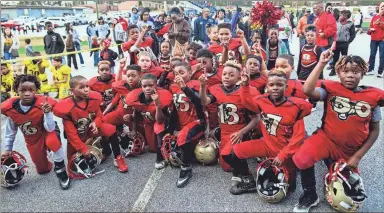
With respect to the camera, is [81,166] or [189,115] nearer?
[81,166]

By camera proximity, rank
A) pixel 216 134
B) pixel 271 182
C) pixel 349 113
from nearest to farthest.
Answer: pixel 349 113
pixel 271 182
pixel 216 134

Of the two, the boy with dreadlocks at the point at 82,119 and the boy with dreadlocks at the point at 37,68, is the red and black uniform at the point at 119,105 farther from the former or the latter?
the boy with dreadlocks at the point at 37,68

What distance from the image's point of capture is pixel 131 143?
4777 millimetres

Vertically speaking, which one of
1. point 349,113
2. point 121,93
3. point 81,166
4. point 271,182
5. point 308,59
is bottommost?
point 81,166

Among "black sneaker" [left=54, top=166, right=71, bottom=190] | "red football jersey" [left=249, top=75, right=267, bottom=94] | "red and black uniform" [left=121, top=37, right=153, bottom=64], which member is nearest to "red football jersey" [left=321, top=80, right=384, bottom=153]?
"red football jersey" [left=249, top=75, right=267, bottom=94]

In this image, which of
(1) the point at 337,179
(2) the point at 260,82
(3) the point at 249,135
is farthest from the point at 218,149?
(1) the point at 337,179

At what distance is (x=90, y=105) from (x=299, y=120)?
260 cm

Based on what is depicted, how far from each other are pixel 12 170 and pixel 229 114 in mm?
2687

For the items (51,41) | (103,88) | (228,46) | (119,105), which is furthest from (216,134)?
(51,41)

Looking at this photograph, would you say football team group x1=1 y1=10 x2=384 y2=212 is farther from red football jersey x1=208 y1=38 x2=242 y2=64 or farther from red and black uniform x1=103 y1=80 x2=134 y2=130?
red football jersey x1=208 y1=38 x2=242 y2=64

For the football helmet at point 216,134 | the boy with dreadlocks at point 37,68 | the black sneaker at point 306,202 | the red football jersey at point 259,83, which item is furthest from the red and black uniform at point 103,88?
the boy with dreadlocks at point 37,68

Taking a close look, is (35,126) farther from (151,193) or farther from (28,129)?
(151,193)

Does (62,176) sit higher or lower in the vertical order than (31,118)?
lower

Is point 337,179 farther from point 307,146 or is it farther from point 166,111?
point 166,111
